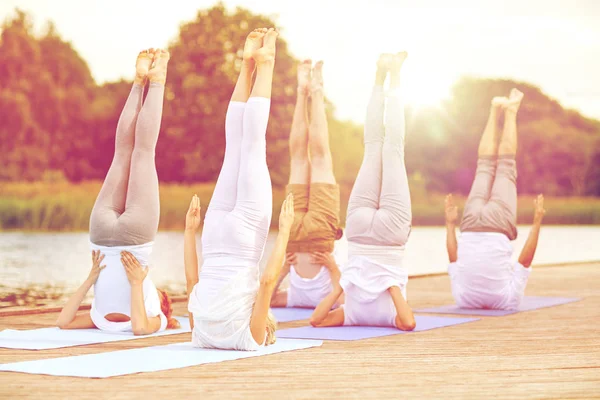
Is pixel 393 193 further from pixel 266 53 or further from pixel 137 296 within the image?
pixel 137 296

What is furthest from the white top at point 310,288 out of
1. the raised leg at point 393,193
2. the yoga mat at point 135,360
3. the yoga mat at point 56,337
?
the yoga mat at point 135,360

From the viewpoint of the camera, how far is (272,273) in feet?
16.9

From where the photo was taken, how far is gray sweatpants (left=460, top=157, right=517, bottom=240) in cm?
820

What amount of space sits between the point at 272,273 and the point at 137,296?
1.38m

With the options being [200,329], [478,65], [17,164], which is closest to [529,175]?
[478,65]

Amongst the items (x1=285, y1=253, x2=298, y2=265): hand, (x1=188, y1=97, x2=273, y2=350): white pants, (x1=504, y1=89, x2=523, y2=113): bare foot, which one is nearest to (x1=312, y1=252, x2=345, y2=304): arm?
(x1=285, y1=253, x2=298, y2=265): hand

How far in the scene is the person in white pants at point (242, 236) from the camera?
5184mm

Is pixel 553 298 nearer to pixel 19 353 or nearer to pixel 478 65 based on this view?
pixel 19 353

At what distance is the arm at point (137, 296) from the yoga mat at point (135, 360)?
65cm

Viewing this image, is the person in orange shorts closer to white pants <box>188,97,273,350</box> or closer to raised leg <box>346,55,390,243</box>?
raised leg <box>346,55,390,243</box>

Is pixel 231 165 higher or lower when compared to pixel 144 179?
higher

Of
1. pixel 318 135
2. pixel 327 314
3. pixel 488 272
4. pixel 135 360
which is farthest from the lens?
pixel 488 272

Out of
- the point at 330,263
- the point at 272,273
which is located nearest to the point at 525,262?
the point at 330,263

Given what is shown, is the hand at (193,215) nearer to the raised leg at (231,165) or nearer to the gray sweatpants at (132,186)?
the raised leg at (231,165)
